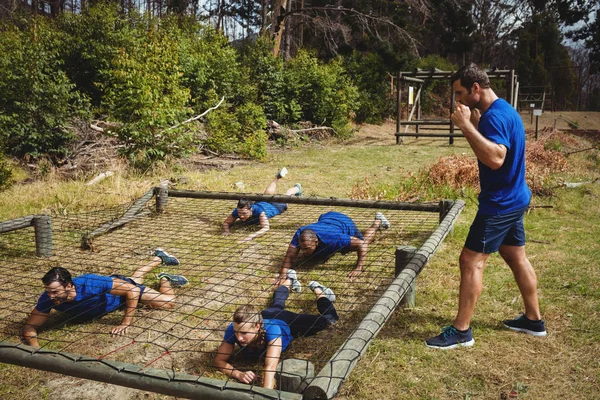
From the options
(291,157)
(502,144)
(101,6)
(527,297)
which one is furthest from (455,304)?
(101,6)

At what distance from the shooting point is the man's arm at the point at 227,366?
2.78 m

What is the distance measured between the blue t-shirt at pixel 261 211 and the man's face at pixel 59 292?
Answer: 2.59m

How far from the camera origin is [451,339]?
9.81 ft

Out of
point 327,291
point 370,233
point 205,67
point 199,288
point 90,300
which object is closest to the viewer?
point 90,300

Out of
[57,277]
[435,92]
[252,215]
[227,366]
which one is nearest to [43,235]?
[57,277]

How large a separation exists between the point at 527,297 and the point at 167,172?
6437 millimetres

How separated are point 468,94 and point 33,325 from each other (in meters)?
3.24

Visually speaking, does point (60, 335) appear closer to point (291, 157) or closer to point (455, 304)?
point (455, 304)

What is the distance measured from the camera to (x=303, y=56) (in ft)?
53.6

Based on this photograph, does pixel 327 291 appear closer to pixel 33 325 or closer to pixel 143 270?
pixel 143 270

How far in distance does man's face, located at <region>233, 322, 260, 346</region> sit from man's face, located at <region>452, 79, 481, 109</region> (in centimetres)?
182

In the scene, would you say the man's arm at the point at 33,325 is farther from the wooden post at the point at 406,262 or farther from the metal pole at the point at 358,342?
the wooden post at the point at 406,262

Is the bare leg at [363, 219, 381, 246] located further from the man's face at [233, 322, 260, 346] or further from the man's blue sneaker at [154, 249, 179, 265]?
the man's face at [233, 322, 260, 346]

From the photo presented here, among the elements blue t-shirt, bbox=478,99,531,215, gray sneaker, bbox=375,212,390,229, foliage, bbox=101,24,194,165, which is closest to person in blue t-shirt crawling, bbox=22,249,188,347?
blue t-shirt, bbox=478,99,531,215
